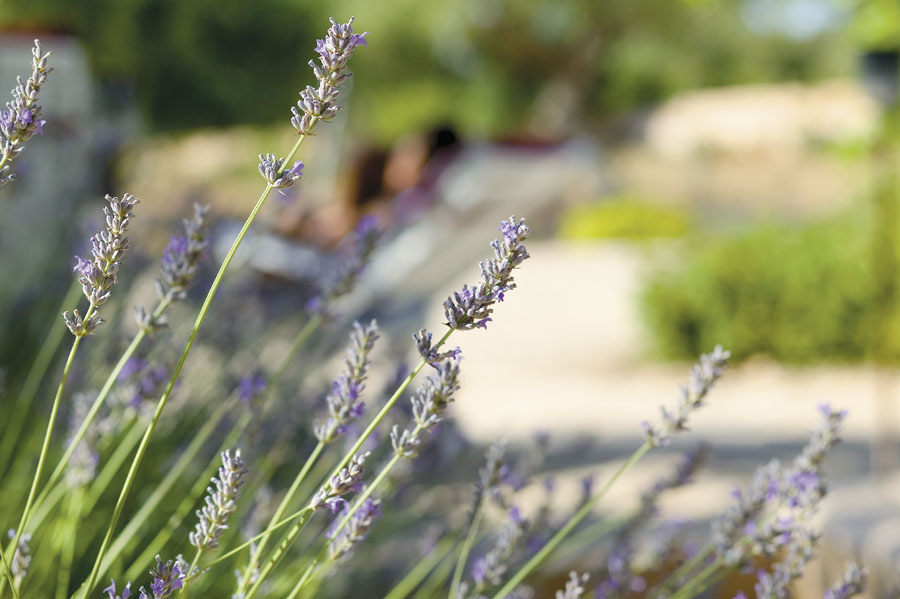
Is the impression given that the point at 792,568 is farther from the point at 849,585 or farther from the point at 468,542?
the point at 468,542

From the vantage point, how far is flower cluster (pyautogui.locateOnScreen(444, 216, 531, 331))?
79 centimetres

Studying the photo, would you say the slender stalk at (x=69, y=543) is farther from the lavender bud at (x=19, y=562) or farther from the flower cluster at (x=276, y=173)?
the flower cluster at (x=276, y=173)

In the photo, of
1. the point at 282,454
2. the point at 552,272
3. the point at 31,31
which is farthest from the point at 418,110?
the point at 282,454

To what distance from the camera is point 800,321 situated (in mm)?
8258

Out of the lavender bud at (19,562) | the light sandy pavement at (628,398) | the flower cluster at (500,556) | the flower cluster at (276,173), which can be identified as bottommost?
the lavender bud at (19,562)

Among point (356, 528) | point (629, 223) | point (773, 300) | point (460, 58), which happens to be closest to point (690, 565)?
point (356, 528)

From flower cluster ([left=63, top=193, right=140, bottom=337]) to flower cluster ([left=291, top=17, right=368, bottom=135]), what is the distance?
145 mm

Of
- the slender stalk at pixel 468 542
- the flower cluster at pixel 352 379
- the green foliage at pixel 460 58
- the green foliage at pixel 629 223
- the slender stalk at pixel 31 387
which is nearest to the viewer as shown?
the flower cluster at pixel 352 379

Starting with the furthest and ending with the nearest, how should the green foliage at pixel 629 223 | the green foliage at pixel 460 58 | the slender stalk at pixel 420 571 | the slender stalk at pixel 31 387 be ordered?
the green foliage at pixel 629 223 → the green foliage at pixel 460 58 → the slender stalk at pixel 31 387 → the slender stalk at pixel 420 571

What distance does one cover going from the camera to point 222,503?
0.82 m

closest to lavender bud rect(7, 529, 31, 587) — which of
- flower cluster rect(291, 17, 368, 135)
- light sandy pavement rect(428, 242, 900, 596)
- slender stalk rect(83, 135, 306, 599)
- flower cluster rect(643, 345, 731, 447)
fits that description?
slender stalk rect(83, 135, 306, 599)

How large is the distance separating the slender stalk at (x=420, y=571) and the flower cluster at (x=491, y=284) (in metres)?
0.54

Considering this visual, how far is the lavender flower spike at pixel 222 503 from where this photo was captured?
807 millimetres

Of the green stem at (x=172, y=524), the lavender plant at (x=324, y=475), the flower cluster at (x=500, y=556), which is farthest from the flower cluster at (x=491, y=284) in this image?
the green stem at (x=172, y=524)
